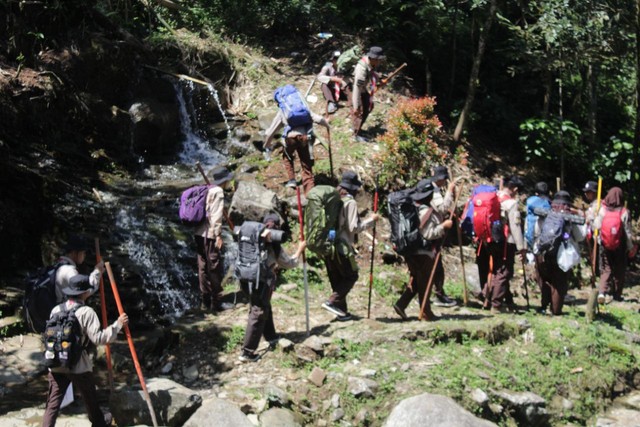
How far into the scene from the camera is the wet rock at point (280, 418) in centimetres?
725

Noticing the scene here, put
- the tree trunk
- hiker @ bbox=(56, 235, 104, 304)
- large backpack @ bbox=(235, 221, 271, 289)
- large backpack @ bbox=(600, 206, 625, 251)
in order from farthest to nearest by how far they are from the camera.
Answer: the tree trunk → large backpack @ bbox=(600, 206, 625, 251) → large backpack @ bbox=(235, 221, 271, 289) → hiker @ bbox=(56, 235, 104, 304)

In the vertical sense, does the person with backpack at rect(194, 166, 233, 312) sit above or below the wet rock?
above

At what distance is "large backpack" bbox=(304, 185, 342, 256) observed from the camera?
874 cm

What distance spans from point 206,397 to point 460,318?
13.4 ft

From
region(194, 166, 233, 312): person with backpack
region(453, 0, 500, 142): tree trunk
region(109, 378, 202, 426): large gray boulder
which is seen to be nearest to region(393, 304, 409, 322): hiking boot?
region(194, 166, 233, 312): person with backpack

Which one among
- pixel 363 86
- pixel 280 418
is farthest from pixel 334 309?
pixel 363 86

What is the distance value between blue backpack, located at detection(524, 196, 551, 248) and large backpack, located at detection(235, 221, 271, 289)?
5013mm

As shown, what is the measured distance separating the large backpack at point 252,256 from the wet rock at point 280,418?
1.43 metres

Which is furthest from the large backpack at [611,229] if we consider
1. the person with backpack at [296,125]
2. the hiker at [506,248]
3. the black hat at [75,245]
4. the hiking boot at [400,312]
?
the black hat at [75,245]

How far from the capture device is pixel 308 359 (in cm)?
833

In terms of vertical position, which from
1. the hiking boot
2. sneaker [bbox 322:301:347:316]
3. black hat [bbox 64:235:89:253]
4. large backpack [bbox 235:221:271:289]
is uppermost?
black hat [bbox 64:235:89:253]

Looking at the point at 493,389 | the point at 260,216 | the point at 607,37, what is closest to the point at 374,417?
the point at 493,389

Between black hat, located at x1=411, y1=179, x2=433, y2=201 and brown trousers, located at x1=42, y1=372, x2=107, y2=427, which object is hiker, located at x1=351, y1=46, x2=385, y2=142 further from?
brown trousers, located at x1=42, y1=372, x2=107, y2=427

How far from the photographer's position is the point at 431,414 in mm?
7125
